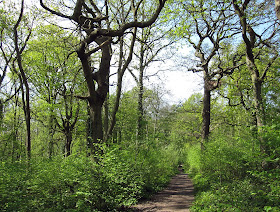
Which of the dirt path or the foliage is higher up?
the foliage

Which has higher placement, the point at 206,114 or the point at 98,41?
the point at 98,41

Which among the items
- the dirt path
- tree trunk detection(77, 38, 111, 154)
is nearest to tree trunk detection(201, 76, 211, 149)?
the dirt path

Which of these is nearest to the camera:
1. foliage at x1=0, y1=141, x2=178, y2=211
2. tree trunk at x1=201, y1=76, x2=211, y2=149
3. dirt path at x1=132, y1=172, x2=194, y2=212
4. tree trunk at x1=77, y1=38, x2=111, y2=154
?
foliage at x1=0, y1=141, x2=178, y2=211

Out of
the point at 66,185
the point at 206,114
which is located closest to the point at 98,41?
the point at 66,185

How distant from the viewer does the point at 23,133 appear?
20.1 meters

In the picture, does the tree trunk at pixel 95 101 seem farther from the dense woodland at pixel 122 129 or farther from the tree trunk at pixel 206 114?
the tree trunk at pixel 206 114

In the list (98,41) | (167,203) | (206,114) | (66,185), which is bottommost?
(167,203)

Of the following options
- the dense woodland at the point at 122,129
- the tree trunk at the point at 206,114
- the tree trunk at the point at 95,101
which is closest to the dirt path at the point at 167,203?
the dense woodland at the point at 122,129

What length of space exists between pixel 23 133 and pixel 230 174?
18788 mm

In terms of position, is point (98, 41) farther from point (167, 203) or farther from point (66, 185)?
point (167, 203)

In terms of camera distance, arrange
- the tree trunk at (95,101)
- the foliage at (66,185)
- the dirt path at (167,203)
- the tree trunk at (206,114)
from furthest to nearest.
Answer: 1. the tree trunk at (206,114)
2. the dirt path at (167,203)
3. the tree trunk at (95,101)
4. the foliage at (66,185)

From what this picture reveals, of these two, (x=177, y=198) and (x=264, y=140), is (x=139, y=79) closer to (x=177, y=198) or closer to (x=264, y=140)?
(x=177, y=198)

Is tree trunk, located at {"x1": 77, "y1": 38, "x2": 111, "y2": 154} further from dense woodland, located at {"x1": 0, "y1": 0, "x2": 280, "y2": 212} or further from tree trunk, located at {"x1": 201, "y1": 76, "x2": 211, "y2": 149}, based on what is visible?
tree trunk, located at {"x1": 201, "y1": 76, "x2": 211, "y2": 149}

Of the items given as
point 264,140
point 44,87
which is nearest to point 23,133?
point 44,87
